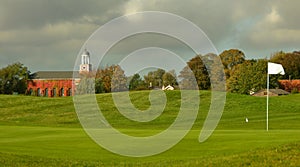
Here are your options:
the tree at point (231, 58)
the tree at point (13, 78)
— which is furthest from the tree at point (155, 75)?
the tree at point (13, 78)

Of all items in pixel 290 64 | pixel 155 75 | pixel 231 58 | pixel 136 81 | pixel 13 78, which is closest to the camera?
pixel 155 75

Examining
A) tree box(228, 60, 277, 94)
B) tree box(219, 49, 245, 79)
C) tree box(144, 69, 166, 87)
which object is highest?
tree box(219, 49, 245, 79)

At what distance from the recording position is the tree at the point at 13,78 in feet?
431

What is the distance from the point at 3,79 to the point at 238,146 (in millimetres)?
122920

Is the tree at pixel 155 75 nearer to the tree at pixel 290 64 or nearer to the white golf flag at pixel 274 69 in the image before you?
the white golf flag at pixel 274 69

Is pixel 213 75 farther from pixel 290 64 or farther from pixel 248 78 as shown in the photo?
pixel 290 64

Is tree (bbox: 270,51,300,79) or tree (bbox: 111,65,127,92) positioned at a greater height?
tree (bbox: 270,51,300,79)

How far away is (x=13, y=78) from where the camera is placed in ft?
452

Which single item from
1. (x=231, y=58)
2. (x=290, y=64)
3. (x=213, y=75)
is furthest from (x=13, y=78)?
(x=290, y=64)

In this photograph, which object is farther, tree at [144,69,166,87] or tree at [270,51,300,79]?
tree at [270,51,300,79]

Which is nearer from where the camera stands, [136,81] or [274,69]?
[274,69]

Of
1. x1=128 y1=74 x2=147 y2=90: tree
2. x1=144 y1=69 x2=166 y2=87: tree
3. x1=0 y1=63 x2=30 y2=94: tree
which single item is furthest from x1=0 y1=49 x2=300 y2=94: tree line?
x1=144 y1=69 x2=166 y2=87: tree

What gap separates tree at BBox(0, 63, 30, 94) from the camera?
431 ft

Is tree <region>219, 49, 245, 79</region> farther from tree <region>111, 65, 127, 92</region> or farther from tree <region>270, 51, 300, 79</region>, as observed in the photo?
tree <region>111, 65, 127, 92</region>
